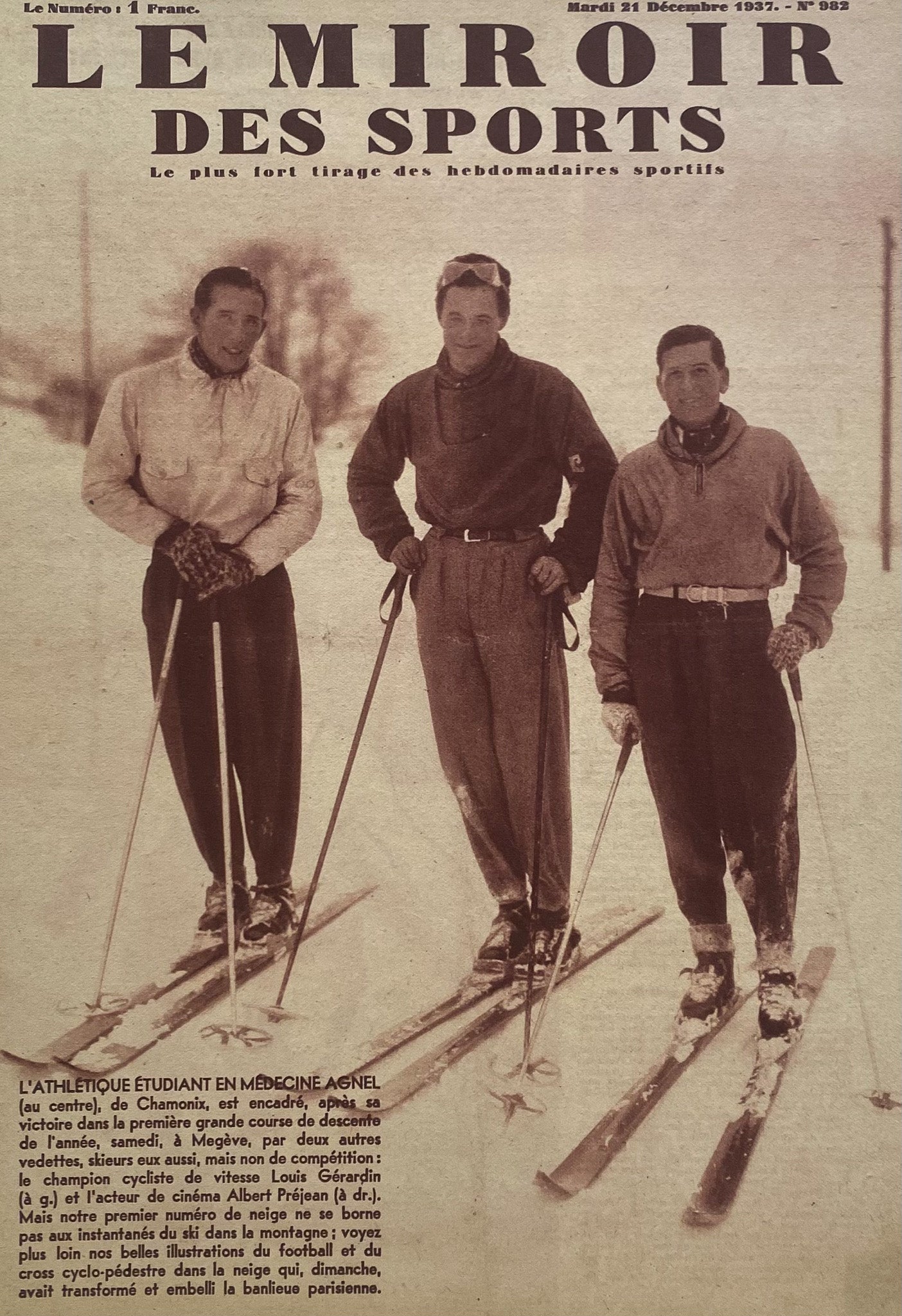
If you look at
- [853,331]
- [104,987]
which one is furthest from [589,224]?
[104,987]

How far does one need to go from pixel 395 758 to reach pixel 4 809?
744mm

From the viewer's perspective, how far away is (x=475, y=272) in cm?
225

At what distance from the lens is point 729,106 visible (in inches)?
90.7

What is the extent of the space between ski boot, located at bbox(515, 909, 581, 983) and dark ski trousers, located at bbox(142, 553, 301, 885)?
0.48 m

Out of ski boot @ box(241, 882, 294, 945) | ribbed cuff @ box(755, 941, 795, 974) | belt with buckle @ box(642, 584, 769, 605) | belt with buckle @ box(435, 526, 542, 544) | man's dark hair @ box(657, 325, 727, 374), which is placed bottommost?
ribbed cuff @ box(755, 941, 795, 974)

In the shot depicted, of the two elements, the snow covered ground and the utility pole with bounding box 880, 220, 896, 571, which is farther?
the utility pole with bounding box 880, 220, 896, 571

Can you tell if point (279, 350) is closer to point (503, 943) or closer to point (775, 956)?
point (503, 943)

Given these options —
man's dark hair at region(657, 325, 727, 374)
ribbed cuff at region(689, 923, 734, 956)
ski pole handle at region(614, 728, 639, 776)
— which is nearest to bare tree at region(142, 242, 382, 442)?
man's dark hair at region(657, 325, 727, 374)

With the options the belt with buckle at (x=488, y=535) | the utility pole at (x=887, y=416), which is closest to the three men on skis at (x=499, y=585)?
the belt with buckle at (x=488, y=535)

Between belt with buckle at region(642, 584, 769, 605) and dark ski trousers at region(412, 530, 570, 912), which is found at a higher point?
belt with buckle at region(642, 584, 769, 605)

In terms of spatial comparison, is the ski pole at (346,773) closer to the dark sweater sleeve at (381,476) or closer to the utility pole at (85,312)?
the dark sweater sleeve at (381,476)

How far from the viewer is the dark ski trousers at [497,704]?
222 cm

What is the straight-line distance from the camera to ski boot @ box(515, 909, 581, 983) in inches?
87.5

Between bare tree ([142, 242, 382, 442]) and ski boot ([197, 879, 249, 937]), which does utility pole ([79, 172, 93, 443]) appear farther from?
ski boot ([197, 879, 249, 937])
